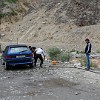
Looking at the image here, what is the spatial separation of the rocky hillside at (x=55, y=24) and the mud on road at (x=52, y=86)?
23501 millimetres

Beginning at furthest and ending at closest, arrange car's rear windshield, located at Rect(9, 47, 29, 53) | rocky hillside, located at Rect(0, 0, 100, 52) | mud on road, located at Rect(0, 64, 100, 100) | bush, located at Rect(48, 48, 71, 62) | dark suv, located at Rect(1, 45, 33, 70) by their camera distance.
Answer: rocky hillside, located at Rect(0, 0, 100, 52), bush, located at Rect(48, 48, 71, 62), car's rear windshield, located at Rect(9, 47, 29, 53), dark suv, located at Rect(1, 45, 33, 70), mud on road, located at Rect(0, 64, 100, 100)

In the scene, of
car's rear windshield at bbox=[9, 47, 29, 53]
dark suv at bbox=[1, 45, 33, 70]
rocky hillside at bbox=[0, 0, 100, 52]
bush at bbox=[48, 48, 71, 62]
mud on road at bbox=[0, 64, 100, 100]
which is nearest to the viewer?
mud on road at bbox=[0, 64, 100, 100]

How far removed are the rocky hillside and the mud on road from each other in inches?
925

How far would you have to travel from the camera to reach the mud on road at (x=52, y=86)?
11188 mm

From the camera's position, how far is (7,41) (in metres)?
50.3

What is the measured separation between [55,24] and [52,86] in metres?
36.5

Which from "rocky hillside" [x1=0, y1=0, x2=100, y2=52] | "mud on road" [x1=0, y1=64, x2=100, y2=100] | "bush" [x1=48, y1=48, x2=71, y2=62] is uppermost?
"rocky hillside" [x1=0, y1=0, x2=100, y2=52]

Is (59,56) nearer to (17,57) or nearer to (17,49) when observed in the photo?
(17,49)

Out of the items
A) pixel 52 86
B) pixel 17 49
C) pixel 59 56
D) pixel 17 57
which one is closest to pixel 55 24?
pixel 59 56

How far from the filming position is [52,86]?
13.3 meters

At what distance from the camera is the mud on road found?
36.7 feet

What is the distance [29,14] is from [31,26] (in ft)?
17.7

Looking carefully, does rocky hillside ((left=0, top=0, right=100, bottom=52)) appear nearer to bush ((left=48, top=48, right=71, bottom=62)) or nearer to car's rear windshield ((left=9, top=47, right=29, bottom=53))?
bush ((left=48, top=48, right=71, bottom=62))

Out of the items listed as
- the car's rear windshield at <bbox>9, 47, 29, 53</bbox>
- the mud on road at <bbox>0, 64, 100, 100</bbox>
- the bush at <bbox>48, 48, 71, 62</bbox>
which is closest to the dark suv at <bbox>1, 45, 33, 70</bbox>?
the car's rear windshield at <bbox>9, 47, 29, 53</bbox>
